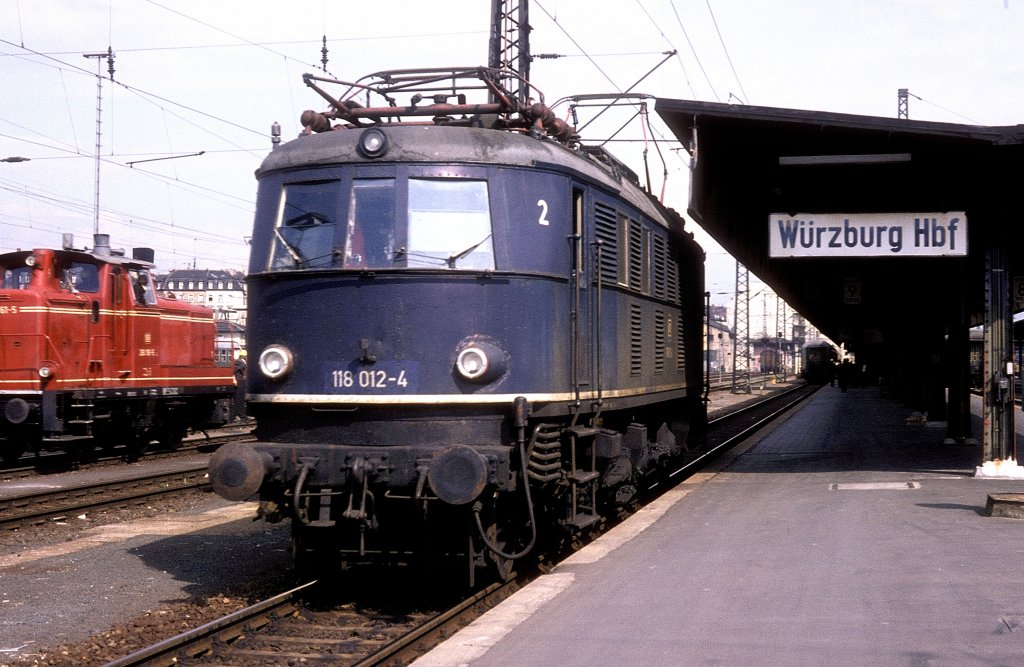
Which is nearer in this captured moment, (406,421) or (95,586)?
(406,421)

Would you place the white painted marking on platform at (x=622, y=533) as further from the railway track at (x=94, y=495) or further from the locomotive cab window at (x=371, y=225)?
the railway track at (x=94, y=495)

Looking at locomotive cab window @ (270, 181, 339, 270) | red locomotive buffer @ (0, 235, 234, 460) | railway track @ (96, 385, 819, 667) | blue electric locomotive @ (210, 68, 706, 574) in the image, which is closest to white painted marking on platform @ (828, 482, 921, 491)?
blue electric locomotive @ (210, 68, 706, 574)

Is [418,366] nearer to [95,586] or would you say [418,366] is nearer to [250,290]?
[250,290]

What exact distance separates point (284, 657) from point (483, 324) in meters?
2.64

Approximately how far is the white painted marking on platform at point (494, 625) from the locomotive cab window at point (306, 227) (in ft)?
9.13

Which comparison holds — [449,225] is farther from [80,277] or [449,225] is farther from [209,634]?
[80,277]

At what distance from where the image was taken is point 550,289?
26.9ft

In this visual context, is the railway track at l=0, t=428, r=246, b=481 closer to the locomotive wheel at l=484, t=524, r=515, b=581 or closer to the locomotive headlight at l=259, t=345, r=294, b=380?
the locomotive headlight at l=259, t=345, r=294, b=380

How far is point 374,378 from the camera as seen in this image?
770 cm

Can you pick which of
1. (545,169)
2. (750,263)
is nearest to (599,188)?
(545,169)

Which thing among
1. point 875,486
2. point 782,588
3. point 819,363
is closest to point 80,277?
point 875,486

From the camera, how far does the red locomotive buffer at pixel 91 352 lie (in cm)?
1698

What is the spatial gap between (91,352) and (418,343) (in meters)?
12.1

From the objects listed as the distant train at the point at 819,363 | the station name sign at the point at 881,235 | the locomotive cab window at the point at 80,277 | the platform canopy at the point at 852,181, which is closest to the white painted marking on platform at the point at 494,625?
the platform canopy at the point at 852,181
